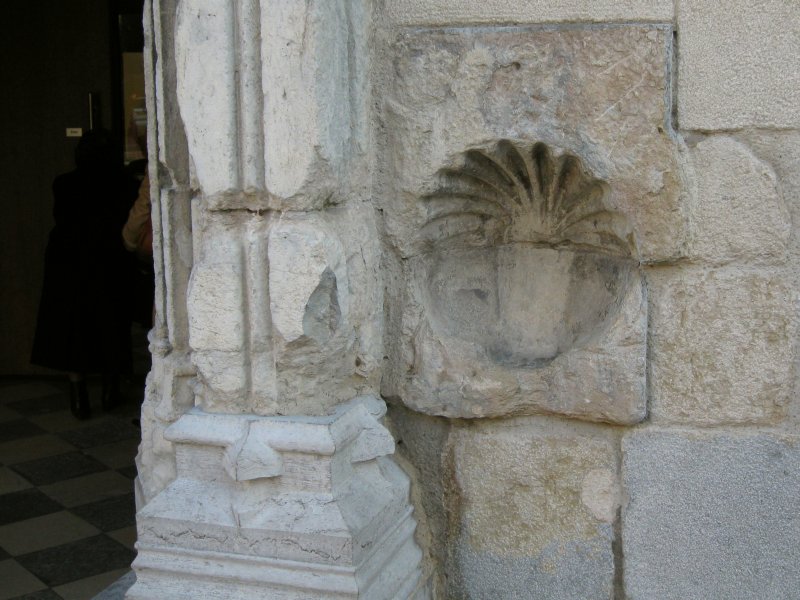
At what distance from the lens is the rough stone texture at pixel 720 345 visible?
198 cm

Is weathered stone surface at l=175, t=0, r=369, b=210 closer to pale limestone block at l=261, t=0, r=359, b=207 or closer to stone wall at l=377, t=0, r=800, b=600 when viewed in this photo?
pale limestone block at l=261, t=0, r=359, b=207

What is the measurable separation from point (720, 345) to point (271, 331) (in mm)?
873

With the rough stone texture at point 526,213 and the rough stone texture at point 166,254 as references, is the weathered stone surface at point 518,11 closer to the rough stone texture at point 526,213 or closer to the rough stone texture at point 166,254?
the rough stone texture at point 526,213

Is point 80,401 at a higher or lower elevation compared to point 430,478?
lower

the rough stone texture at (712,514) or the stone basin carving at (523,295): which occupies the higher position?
the stone basin carving at (523,295)

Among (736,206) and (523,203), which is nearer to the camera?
(736,206)

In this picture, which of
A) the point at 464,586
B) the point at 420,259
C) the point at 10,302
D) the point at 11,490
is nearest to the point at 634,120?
the point at 420,259

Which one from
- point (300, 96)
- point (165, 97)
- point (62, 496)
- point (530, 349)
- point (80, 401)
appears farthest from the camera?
point (80, 401)

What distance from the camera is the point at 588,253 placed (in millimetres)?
2188

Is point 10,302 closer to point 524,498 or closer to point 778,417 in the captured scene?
point 524,498

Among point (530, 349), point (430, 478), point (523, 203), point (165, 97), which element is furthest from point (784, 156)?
point (165, 97)

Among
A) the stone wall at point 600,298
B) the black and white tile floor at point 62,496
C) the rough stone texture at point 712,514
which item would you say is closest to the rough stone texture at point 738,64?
the stone wall at point 600,298

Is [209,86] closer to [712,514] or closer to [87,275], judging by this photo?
[712,514]

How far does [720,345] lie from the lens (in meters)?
2.00
